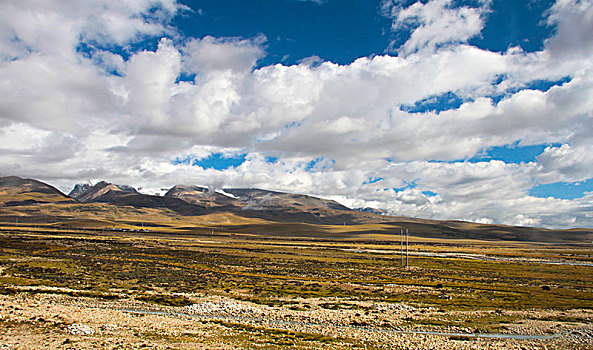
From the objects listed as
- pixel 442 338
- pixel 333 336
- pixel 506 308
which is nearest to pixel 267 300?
pixel 333 336

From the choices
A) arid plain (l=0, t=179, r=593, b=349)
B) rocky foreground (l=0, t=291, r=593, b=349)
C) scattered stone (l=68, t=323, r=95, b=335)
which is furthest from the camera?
arid plain (l=0, t=179, r=593, b=349)

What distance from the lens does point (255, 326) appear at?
30.9m

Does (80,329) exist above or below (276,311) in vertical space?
above

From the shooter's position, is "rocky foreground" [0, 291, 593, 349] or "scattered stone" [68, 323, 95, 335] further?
"scattered stone" [68, 323, 95, 335]

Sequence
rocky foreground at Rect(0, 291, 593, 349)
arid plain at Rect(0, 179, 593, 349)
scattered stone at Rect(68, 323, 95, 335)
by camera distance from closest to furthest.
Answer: rocky foreground at Rect(0, 291, 593, 349), scattered stone at Rect(68, 323, 95, 335), arid plain at Rect(0, 179, 593, 349)

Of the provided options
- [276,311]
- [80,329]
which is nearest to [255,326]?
[276,311]

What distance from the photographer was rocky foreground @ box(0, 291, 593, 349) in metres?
25.6

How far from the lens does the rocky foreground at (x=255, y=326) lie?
84.0 feet

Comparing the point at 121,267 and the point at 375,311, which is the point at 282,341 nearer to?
the point at 375,311

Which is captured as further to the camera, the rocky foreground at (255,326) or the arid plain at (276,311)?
the arid plain at (276,311)

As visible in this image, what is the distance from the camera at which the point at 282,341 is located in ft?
87.2

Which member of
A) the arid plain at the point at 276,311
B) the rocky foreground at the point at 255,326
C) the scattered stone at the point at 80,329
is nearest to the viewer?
the rocky foreground at the point at 255,326

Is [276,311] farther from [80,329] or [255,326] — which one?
[80,329]

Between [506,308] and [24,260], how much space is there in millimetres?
75843
